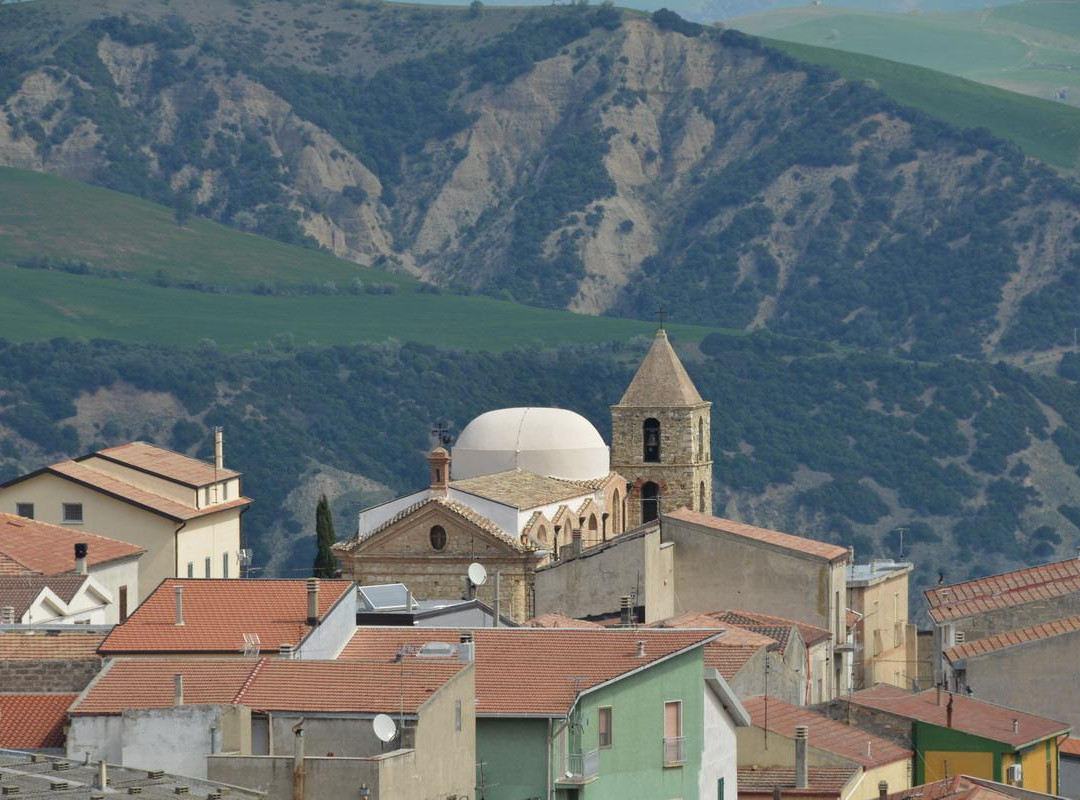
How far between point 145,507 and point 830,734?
36.4 metres

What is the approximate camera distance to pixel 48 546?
68.3 meters

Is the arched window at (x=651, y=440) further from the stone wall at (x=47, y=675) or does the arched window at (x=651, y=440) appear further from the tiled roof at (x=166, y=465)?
the stone wall at (x=47, y=675)

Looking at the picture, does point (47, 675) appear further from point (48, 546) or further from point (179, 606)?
point (48, 546)

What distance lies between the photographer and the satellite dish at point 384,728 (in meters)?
32.0

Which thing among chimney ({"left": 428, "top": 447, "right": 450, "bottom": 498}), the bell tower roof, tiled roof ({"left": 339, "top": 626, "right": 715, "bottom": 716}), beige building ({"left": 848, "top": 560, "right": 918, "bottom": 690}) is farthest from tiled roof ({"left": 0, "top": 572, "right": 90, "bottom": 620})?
the bell tower roof

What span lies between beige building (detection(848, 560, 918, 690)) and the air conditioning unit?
24267 millimetres

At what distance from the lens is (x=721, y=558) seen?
7488cm

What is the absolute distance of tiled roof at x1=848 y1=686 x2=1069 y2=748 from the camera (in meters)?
46.5

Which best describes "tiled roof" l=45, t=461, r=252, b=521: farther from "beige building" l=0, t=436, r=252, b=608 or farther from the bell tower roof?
the bell tower roof

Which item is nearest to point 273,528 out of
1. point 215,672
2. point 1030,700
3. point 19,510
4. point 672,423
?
point 672,423

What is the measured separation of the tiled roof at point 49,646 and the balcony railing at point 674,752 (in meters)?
7.22

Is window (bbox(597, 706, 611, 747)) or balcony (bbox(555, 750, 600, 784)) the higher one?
window (bbox(597, 706, 611, 747))

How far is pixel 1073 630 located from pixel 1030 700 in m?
1.50

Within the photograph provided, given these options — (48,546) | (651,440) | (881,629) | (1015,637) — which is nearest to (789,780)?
(1015,637)
